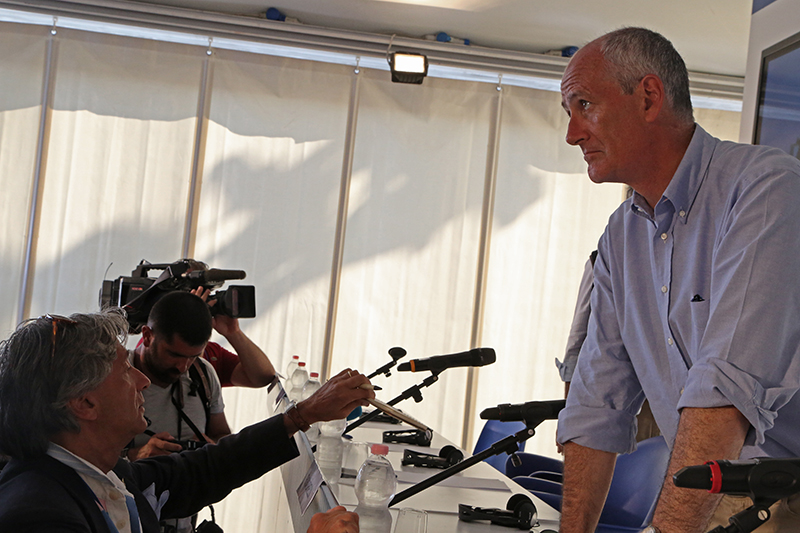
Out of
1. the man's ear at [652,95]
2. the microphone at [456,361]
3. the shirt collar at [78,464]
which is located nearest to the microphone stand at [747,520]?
the man's ear at [652,95]

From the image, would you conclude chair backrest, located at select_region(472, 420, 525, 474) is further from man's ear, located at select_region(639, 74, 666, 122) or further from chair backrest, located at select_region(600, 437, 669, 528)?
man's ear, located at select_region(639, 74, 666, 122)

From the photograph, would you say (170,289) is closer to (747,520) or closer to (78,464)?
(78,464)

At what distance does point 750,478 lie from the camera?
0.72 metres

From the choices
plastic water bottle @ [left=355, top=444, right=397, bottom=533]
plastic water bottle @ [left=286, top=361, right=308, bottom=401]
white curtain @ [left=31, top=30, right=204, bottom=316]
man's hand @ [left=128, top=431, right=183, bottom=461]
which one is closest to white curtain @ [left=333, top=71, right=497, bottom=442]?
white curtain @ [left=31, top=30, right=204, bottom=316]

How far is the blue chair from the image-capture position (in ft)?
8.75

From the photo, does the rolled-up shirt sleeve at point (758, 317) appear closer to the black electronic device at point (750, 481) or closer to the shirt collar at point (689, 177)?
the shirt collar at point (689, 177)

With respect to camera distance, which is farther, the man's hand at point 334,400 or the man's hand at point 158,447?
the man's hand at point 158,447

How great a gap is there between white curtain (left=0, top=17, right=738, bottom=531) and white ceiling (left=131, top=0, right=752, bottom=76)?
0.35 metres

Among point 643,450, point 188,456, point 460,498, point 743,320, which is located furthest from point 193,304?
point 743,320

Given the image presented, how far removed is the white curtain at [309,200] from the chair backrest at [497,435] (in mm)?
1332

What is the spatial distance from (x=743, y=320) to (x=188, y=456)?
1435 mm

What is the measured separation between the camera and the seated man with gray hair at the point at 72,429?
1254mm

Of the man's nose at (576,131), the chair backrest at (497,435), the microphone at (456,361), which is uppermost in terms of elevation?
the man's nose at (576,131)

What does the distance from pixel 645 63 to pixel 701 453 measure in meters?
0.67
